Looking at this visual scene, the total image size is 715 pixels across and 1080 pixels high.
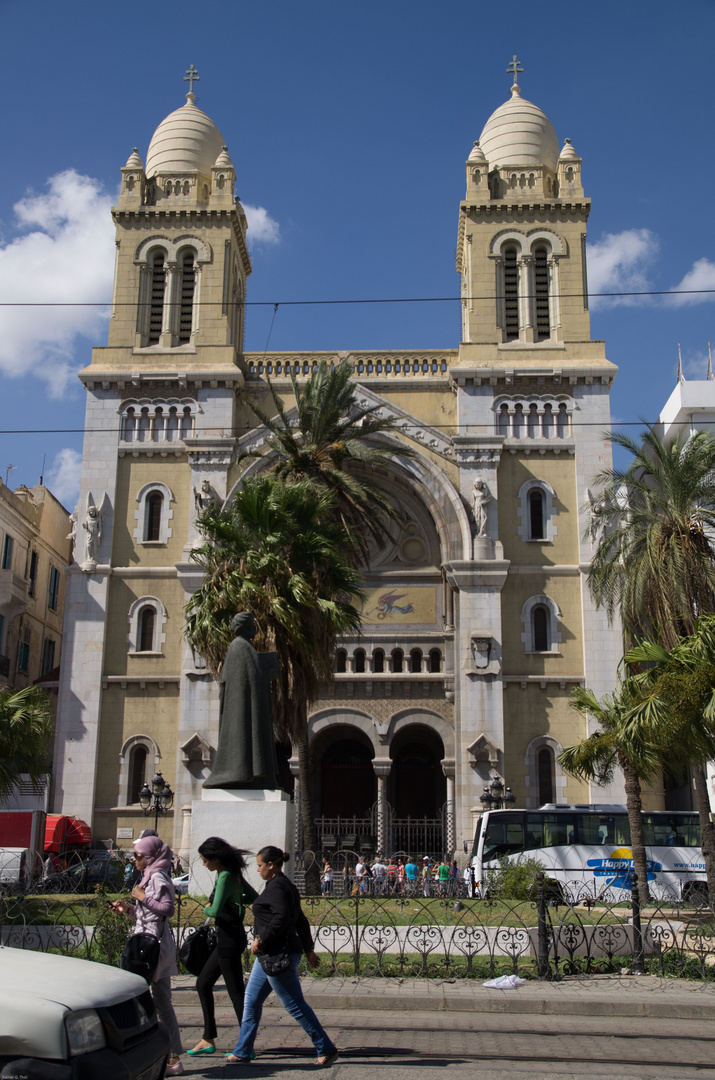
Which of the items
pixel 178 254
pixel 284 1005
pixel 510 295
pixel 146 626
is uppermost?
pixel 178 254

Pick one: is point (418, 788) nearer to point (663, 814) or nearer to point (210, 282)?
point (663, 814)

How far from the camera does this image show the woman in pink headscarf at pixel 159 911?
8.00 metres

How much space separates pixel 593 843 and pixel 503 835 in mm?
2370

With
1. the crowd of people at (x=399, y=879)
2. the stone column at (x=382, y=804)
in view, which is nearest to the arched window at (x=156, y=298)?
the stone column at (x=382, y=804)

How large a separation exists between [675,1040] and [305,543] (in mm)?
14531

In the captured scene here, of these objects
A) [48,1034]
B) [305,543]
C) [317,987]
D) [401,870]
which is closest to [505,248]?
[305,543]

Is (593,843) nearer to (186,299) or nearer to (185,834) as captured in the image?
(185,834)

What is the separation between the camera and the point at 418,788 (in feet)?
124

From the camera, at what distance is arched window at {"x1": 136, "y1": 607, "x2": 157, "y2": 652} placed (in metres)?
34.9

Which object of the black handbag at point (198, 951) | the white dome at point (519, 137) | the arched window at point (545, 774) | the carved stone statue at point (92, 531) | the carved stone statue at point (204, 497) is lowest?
the black handbag at point (198, 951)

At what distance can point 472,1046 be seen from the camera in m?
9.09

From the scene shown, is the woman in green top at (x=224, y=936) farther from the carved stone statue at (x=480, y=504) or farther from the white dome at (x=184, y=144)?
the white dome at (x=184, y=144)

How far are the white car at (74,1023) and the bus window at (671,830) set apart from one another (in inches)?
880

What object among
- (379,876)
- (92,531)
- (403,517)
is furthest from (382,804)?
(92,531)
